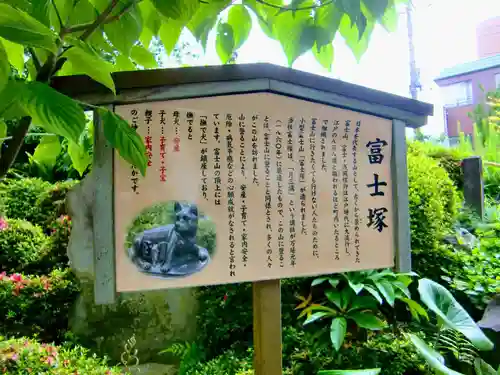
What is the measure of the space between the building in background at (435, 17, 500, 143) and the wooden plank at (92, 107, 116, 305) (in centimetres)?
1951

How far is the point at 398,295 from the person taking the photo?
3.21 meters

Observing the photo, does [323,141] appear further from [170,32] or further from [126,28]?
[126,28]

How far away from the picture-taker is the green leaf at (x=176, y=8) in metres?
1.21

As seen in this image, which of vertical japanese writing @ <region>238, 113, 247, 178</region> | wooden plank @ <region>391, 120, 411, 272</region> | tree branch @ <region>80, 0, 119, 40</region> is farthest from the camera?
wooden plank @ <region>391, 120, 411, 272</region>

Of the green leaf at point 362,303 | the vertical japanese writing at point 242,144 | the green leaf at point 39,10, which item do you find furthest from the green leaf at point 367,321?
the green leaf at point 39,10

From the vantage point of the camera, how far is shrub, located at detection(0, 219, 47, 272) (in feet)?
14.0

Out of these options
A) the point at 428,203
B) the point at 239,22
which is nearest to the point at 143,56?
the point at 239,22

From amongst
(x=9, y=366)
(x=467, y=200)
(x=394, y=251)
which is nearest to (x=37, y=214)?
(x=9, y=366)

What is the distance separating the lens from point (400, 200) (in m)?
2.17

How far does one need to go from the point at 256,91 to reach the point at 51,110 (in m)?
1.06

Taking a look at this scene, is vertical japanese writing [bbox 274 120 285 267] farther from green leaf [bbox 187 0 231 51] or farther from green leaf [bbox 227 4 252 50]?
green leaf [bbox 187 0 231 51]

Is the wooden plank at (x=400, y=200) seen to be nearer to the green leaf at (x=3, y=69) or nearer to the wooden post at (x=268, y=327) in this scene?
the wooden post at (x=268, y=327)

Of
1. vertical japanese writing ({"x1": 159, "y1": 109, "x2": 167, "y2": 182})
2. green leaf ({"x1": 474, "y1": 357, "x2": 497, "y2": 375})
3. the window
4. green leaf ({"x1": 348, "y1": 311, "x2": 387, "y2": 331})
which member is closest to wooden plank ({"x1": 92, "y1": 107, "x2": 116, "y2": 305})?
vertical japanese writing ({"x1": 159, "y1": 109, "x2": 167, "y2": 182})

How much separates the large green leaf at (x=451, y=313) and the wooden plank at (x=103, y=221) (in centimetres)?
208
